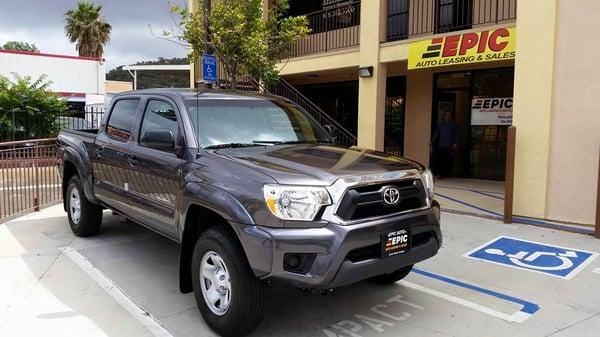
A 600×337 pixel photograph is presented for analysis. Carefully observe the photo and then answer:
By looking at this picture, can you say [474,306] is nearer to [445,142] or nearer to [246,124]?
[246,124]

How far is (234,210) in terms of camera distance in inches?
144

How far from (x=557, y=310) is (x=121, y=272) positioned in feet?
14.1

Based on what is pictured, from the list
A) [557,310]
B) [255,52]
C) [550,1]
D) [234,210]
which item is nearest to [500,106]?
[550,1]

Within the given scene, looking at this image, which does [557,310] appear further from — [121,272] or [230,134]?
[121,272]

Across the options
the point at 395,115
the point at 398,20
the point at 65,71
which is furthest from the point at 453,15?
the point at 65,71

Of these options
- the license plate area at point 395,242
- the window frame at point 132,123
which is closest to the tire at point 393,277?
the license plate area at point 395,242

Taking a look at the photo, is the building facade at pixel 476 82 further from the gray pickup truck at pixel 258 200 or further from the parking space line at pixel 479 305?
the gray pickup truck at pixel 258 200

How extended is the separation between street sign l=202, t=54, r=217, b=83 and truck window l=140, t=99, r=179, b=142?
4498 mm

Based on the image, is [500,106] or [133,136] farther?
[500,106]

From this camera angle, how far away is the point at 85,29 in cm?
3834

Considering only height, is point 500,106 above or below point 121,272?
above

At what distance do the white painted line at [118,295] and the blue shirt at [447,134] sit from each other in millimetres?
8972

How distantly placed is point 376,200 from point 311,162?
1.95 feet

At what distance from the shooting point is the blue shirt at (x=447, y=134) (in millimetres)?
12414
